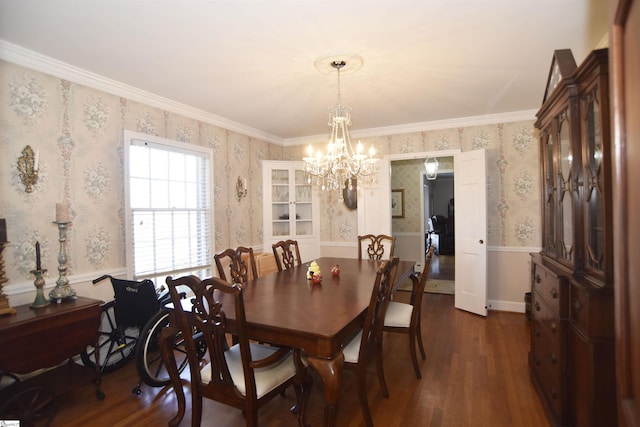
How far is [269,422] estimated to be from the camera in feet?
6.86

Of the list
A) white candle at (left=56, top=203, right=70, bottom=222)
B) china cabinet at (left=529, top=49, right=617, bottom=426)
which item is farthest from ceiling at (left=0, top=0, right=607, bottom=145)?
white candle at (left=56, top=203, right=70, bottom=222)

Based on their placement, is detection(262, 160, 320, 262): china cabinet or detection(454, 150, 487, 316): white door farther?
detection(262, 160, 320, 262): china cabinet

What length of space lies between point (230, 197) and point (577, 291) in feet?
12.6

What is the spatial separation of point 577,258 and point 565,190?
0.48 meters

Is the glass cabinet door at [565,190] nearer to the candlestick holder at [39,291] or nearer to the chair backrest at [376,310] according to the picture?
the chair backrest at [376,310]

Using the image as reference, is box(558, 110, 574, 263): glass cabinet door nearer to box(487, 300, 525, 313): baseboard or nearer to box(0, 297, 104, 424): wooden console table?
box(487, 300, 525, 313): baseboard

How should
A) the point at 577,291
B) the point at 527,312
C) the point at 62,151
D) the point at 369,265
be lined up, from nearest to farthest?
1. the point at 577,291
2. the point at 62,151
3. the point at 369,265
4. the point at 527,312

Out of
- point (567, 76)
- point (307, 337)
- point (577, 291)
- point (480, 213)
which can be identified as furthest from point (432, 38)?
point (480, 213)

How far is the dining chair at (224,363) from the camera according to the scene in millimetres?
1570

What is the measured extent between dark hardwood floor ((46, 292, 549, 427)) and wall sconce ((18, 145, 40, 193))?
1.65 meters

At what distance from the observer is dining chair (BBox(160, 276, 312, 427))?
1.57 m

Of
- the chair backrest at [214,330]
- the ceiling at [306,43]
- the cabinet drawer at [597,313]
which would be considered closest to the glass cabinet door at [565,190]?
the cabinet drawer at [597,313]

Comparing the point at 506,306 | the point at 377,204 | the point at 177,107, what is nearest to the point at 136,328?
the point at 177,107

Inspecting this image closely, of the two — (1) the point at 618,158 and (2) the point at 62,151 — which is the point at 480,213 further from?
(2) the point at 62,151
